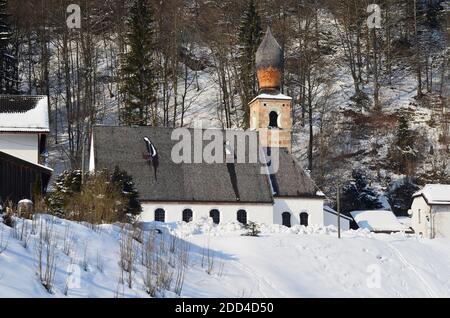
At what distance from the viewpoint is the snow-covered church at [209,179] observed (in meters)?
37.6

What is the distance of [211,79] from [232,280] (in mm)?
47953

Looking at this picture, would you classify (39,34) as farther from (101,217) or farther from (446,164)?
(101,217)

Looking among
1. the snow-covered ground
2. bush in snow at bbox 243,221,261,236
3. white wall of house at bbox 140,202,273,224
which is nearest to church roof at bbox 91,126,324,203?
white wall of house at bbox 140,202,273,224

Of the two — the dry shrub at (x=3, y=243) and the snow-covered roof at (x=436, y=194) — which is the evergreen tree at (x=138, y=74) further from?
the dry shrub at (x=3, y=243)

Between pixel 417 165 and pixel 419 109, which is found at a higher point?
pixel 419 109

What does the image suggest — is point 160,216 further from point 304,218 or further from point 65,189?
point 65,189

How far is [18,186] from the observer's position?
21547 millimetres

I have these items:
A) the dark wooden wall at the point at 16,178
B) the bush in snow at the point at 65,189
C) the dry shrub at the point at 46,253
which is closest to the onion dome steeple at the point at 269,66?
the bush in snow at the point at 65,189

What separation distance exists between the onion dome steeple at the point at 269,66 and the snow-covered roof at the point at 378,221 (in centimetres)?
904

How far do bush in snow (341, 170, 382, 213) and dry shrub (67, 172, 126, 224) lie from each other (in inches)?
986

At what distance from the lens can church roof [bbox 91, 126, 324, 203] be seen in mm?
37781

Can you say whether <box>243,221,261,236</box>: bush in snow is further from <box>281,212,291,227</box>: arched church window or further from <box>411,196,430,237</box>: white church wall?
<box>411,196,430,237</box>: white church wall

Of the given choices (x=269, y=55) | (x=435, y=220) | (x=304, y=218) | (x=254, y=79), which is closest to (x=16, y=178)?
(x=304, y=218)
